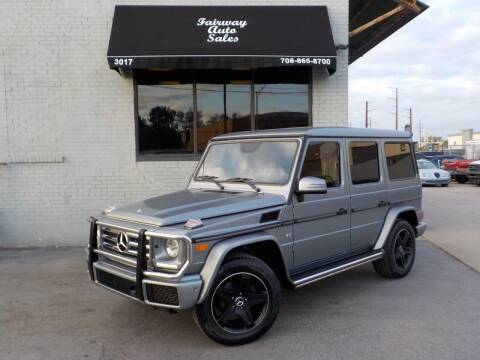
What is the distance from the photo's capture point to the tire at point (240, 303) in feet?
12.8

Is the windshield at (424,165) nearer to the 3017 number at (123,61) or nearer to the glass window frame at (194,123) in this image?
the glass window frame at (194,123)

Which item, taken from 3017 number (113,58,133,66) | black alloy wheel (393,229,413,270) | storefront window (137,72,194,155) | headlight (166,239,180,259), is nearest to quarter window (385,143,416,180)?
black alloy wheel (393,229,413,270)

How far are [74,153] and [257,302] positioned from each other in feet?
18.3

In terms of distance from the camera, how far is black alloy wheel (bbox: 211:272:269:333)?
3.97m

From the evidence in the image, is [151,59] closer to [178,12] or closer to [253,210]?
[178,12]

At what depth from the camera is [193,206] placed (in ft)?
13.7

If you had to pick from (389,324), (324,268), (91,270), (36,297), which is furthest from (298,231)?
(36,297)

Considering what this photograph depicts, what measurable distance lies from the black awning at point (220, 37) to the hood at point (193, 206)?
3.49 metres

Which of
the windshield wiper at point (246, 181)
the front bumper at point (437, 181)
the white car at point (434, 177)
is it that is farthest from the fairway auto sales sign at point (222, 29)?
the front bumper at point (437, 181)

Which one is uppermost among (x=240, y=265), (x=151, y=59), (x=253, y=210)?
(x=151, y=59)

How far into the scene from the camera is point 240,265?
397 cm

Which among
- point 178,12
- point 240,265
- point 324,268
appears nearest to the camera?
point 240,265

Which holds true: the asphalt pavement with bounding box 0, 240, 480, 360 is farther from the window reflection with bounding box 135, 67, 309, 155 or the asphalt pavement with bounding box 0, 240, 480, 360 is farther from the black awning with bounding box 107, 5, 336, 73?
the black awning with bounding box 107, 5, 336, 73

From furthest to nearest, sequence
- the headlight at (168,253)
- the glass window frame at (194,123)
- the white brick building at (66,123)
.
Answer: the glass window frame at (194,123)
the white brick building at (66,123)
the headlight at (168,253)
